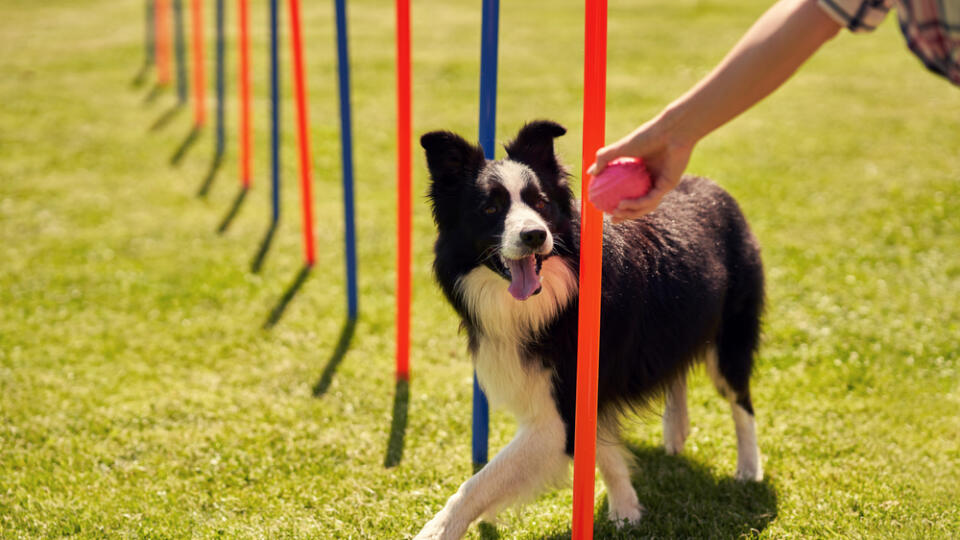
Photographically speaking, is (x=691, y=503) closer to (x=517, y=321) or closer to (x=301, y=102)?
(x=517, y=321)

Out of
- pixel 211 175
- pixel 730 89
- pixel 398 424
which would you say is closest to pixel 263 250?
pixel 211 175

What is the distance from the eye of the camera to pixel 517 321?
11.4ft

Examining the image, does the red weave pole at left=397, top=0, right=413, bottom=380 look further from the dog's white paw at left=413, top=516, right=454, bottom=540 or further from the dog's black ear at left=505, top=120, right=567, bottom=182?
the dog's white paw at left=413, top=516, right=454, bottom=540

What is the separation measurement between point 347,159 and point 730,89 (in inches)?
169

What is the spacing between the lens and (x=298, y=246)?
303 inches

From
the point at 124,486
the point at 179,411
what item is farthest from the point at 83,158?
the point at 124,486

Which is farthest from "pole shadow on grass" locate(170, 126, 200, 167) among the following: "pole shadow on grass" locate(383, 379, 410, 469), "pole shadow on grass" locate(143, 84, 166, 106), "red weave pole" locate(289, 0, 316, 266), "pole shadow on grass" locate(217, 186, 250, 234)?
"pole shadow on grass" locate(383, 379, 410, 469)

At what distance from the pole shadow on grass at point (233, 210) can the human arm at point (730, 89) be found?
6569 mm

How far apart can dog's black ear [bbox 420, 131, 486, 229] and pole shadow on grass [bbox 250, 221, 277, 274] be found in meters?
3.99

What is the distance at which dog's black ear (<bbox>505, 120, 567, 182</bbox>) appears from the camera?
11.4ft

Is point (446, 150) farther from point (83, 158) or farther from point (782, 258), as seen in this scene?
point (83, 158)

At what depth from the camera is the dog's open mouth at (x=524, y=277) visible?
10.7 feet

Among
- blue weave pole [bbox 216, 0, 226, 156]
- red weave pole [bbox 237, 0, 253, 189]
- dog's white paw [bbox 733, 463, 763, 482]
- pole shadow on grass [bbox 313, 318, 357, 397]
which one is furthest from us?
blue weave pole [bbox 216, 0, 226, 156]

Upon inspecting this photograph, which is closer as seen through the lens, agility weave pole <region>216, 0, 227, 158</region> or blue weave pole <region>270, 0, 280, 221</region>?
blue weave pole <region>270, 0, 280, 221</region>
